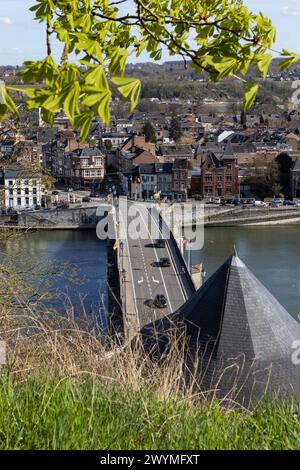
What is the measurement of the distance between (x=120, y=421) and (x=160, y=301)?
6.73 meters

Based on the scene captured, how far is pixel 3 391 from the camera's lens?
143cm

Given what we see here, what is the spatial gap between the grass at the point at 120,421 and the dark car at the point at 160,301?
21.0 feet

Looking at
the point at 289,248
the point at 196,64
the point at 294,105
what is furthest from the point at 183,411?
the point at 294,105

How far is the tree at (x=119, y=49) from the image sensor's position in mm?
1015

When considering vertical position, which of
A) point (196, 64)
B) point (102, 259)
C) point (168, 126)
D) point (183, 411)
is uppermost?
point (168, 126)

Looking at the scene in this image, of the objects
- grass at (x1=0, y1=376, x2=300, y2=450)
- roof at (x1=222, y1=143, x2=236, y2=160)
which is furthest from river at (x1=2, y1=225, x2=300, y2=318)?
grass at (x1=0, y1=376, x2=300, y2=450)

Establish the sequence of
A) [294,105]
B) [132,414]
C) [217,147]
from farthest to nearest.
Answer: [294,105], [217,147], [132,414]

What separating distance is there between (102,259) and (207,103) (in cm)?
2966

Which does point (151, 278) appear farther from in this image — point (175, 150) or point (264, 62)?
point (175, 150)

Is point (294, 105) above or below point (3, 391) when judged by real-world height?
above

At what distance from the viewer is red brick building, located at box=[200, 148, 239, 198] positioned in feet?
68.7
